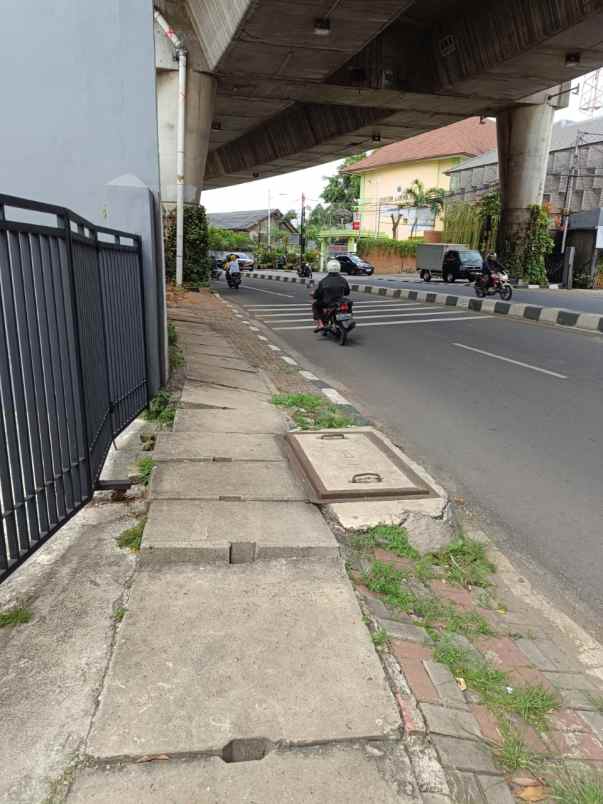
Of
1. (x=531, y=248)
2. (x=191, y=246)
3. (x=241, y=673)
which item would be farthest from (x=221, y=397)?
(x=531, y=248)

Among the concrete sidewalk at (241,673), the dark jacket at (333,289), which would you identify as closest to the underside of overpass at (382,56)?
the dark jacket at (333,289)

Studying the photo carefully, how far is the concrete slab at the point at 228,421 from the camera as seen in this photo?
5.03m

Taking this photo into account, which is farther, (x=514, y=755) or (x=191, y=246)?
(x=191, y=246)

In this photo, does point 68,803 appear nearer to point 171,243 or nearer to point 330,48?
point 330,48

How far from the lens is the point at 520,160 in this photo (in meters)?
24.6

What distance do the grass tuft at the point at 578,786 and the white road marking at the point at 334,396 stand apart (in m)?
4.83

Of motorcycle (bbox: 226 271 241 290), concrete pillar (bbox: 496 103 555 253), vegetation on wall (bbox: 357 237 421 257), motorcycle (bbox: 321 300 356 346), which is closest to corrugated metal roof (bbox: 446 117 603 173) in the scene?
vegetation on wall (bbox: 357 237 421 257)

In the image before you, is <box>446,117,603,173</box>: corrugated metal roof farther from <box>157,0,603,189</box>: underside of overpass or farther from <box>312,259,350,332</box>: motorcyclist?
<box>312,259,350,332</box>: motorcyclist

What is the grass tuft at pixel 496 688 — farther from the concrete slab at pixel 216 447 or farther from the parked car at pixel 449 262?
the parked car at pixel 449 262

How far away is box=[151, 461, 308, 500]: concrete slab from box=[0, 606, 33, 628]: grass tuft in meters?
1.09

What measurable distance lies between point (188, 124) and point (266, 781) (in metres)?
20.6

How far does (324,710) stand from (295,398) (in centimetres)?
461

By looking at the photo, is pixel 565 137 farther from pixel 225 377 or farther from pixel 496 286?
pixel 225 377

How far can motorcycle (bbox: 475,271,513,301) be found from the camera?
1892 centimetres
